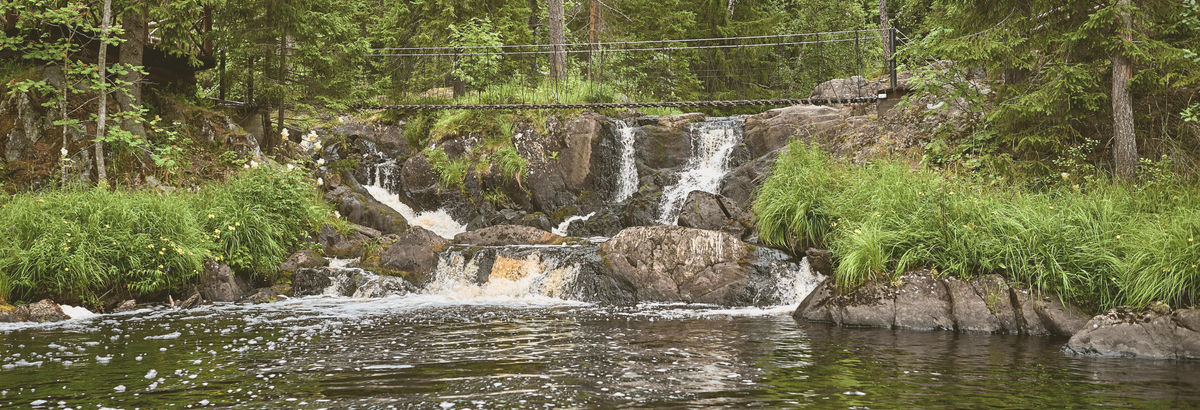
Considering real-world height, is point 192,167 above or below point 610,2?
below

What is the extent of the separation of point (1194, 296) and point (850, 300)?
2.91 metres

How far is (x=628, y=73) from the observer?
961 inches

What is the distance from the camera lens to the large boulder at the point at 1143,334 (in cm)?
628

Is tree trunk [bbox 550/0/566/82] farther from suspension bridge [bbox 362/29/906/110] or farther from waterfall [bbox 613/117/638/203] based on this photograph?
waterfall [bbox 613/117/638/203]

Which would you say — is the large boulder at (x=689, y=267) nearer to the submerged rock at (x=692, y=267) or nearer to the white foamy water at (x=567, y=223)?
the submerged rock at (x=692, y=267)

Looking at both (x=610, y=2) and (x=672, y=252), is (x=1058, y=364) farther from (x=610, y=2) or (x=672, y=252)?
(x=610, y=2)

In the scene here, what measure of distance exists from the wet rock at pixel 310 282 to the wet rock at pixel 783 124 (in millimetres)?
9347

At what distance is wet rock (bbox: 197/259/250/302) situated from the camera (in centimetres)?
1071

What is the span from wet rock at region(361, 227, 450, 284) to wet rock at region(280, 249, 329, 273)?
66cm

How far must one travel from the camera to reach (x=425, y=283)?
12.0m

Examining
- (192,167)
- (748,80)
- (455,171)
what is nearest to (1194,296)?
(455,171)

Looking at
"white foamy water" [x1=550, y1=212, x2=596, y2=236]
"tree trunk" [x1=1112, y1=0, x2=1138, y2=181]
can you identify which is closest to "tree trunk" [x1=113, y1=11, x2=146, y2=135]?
"white foamy water" [x1=550, y1=212, x2=596, y2=236]

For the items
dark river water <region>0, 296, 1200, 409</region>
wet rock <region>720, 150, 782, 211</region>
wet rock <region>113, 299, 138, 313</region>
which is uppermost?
wet rock <region>720, 150, 782, 211</region>

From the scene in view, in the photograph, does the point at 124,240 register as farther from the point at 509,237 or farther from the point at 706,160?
the point at 706,160
